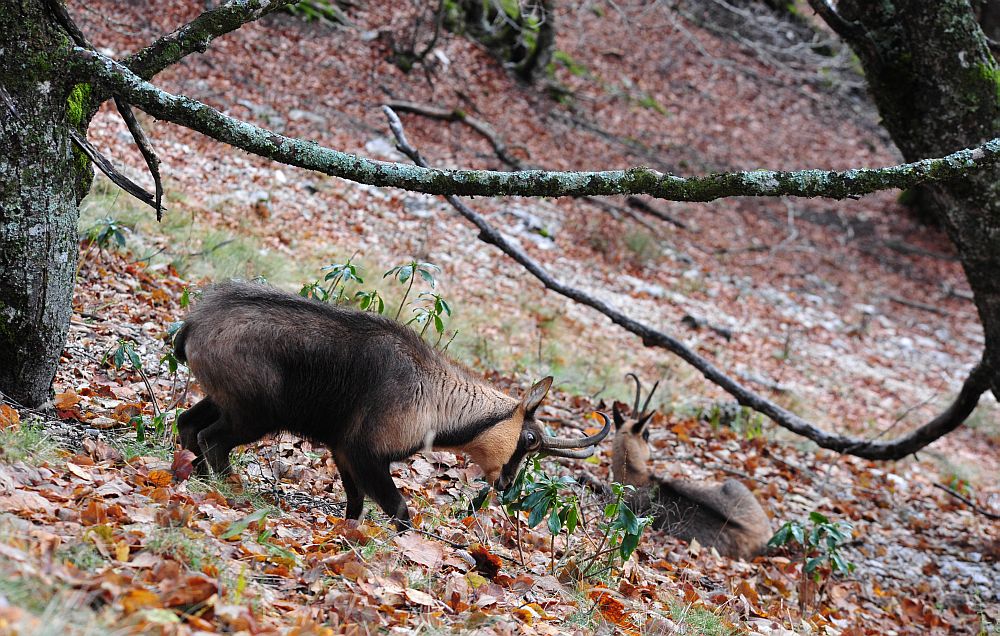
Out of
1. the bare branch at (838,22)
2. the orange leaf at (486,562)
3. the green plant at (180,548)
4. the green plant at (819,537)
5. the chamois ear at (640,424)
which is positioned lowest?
the chamois ear at (640,424)

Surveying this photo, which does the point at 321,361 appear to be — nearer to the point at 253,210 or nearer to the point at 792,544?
the point at 792,544

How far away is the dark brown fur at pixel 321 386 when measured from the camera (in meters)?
4.69

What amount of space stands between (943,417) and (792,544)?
176 cm

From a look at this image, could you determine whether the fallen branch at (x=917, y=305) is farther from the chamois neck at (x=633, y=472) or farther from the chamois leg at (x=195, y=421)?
the chamois leg at (x=195, y=421)

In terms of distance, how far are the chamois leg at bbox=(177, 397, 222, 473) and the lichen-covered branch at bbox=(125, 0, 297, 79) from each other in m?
1.91

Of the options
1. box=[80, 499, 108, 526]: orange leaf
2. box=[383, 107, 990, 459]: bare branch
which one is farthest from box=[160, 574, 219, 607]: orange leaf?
box=[383, 107, 990, 459]: bare branch

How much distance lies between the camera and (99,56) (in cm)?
417

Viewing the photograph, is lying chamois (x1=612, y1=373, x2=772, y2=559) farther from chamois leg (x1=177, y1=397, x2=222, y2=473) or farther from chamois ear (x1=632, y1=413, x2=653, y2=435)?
chamois leg (x1=177, y1=397, x2=222, y2=473)

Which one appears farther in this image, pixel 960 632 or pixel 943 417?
pixel 943 417

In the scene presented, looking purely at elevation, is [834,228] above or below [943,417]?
below

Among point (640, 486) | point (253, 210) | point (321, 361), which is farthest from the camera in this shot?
point (253, 210)

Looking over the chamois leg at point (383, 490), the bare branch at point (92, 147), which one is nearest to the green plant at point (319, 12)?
the bare branch at point (92, 147)

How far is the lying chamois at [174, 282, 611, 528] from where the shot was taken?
469 centimetres

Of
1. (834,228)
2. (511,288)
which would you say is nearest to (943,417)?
(511,288)
